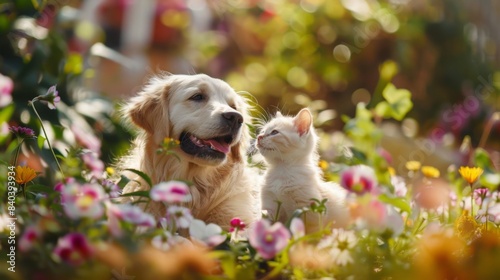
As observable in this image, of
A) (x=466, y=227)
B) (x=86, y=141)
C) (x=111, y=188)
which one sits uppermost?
(x=466, y=227)

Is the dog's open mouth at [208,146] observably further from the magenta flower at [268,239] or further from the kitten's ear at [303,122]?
the magenta flower at [268,239]

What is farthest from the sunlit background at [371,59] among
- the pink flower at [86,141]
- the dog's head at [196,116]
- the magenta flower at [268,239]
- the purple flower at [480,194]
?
the magenta flower at [268,239]

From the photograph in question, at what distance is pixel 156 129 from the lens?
Result: 3.15m

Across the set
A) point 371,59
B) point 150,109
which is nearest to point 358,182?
point 150,109

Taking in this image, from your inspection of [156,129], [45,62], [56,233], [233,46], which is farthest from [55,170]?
[233,46]

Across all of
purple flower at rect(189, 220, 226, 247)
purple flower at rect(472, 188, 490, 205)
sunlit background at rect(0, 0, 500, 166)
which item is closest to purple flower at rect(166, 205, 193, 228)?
purple flower at rect(189, 220, 226, 247)

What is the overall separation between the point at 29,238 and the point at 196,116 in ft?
4.61

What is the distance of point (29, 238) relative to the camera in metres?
1.72

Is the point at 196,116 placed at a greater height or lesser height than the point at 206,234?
greater

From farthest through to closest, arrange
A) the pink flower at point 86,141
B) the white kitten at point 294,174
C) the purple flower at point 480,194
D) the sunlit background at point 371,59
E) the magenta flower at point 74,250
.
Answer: the sunlit background at point 371,59
the pink flower at point 86,141
the purple flower at point 480,194
the white kitten at point 294,174
the magenta flower at point 74,250

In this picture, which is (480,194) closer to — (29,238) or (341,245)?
(341,245)

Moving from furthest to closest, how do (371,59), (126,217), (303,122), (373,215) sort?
(371,59) → (303,122) → (373,215) → (126,217)

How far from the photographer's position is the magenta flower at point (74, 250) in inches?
65.7

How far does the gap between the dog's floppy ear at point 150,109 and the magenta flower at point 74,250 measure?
1467 mm
